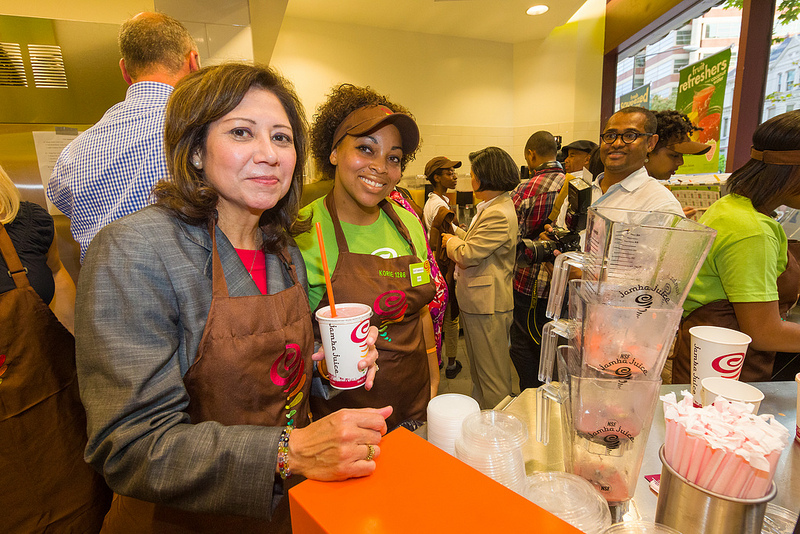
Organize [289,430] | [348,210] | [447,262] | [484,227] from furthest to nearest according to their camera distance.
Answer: [447,262], [484,227], [348,210], [289,430]

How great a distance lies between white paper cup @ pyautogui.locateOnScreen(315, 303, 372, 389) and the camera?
100 centimetres

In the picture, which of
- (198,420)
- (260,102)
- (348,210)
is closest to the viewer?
(198,420)

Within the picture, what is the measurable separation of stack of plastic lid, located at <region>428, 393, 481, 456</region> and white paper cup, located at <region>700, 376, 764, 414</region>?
21.9 inches

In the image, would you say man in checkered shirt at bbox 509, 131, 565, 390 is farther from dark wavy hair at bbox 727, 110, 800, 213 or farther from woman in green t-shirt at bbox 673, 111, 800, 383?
dark wavy hair at bbox 727, 110, 800, 213

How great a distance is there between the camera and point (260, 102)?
1042 millimetres

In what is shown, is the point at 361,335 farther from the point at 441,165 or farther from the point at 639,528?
the point at 441,165

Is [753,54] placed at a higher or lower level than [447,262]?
higher

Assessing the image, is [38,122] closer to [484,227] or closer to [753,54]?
[484,227]

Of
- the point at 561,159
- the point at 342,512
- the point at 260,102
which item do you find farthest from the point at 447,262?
the point at 342,512

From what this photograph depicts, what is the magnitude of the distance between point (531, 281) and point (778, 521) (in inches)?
91.1

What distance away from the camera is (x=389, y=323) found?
5.19 feet

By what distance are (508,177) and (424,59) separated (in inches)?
157

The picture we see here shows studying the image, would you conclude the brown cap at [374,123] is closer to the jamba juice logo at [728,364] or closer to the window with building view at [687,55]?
the jamba juice logo at [728,364]

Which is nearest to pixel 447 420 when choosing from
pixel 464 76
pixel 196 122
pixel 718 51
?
pixel 196 122
